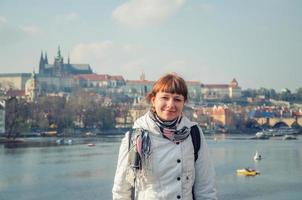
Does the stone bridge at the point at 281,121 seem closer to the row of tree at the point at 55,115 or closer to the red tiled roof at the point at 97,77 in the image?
the row of tree at the point at 55,115

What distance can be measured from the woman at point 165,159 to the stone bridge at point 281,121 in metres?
60.5

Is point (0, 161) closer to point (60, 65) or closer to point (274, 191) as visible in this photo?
point (274, 191)

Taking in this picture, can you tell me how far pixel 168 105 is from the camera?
1627 mm

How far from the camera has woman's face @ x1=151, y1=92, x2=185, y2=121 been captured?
5.34 ft

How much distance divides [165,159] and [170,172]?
1.6 inches

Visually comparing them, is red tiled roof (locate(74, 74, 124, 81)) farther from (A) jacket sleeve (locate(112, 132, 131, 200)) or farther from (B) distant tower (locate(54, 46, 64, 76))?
(A) jacket sleeve (locate(112, 132, 131, 200))

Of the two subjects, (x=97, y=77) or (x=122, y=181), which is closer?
(x=122, y=181)

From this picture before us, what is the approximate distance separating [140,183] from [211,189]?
0.22m

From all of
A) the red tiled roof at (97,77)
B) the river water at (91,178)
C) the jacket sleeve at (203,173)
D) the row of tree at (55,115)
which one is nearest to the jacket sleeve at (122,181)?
the jacket sleeve at (203,173)

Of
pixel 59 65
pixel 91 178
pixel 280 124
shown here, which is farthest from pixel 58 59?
pixel 91 178

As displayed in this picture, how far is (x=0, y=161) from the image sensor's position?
60.7 feet

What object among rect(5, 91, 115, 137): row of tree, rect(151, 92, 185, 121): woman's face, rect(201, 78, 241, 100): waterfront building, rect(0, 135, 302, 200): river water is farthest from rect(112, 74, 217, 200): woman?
rect(201, 78, 241, 100): waterfront building

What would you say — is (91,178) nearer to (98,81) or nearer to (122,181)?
(122,181)

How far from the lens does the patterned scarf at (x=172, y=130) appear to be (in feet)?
5.18
